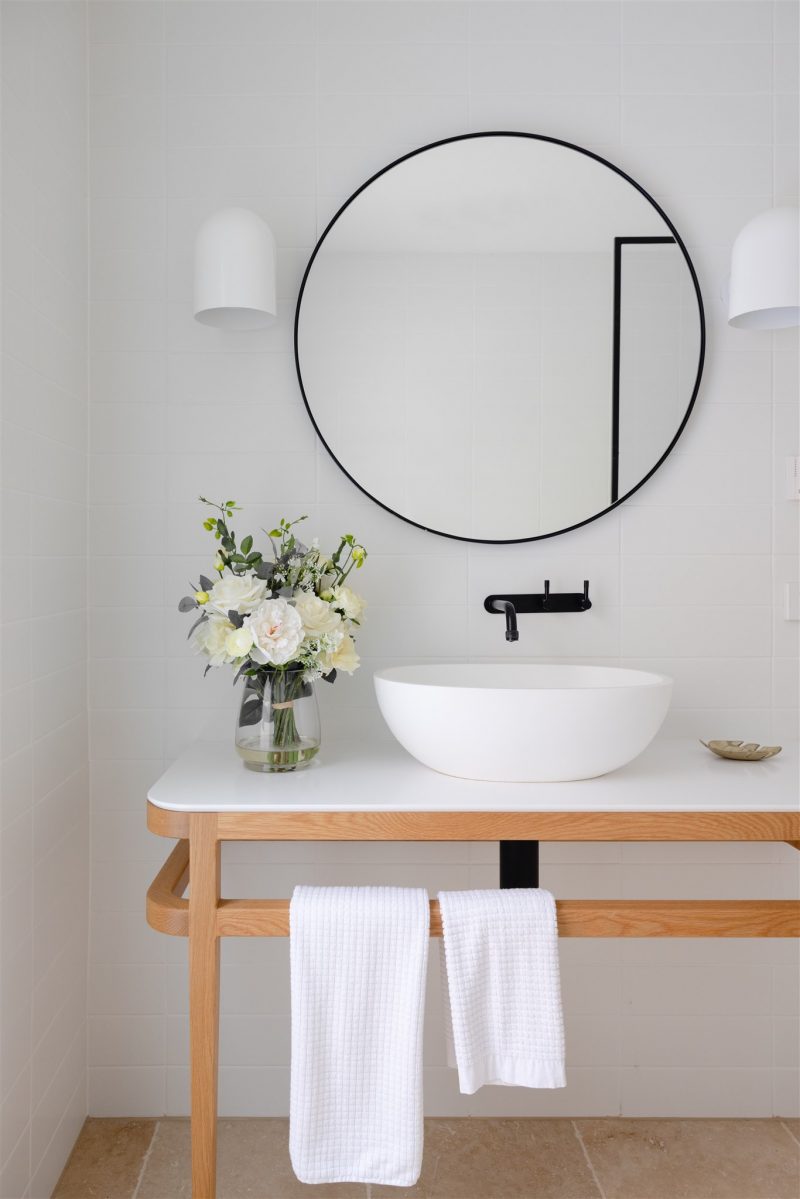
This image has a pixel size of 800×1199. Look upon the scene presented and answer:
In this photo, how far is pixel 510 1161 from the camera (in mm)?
1802

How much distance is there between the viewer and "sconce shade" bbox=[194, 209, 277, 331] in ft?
5.65

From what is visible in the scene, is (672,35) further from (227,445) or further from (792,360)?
(227,445)

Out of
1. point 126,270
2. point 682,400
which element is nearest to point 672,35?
point 682,400

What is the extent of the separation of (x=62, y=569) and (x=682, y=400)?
4.35 feet

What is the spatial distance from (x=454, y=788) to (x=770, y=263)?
1191 millimetres

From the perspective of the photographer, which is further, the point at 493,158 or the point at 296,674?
the point at 493,158

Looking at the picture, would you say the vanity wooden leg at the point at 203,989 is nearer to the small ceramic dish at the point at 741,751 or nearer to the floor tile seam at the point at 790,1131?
the small ceramic dish at the point at 741,751

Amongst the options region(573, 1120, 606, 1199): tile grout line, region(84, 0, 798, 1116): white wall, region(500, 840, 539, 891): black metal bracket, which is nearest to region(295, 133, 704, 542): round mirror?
region(84, 0, 798, 1116): white wall

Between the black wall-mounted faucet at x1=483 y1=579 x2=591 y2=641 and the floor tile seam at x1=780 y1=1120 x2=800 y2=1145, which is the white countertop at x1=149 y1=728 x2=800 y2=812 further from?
the floor tile seam at x1=780 y1=1120 x2=800 y2=1145

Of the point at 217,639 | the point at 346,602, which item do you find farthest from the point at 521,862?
the point at 217,639

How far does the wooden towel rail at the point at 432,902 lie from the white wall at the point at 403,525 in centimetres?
55

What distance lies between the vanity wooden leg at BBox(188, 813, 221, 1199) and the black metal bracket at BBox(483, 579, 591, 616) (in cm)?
77

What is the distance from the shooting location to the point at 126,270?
1.89m

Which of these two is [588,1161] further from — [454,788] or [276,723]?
[276,723]
